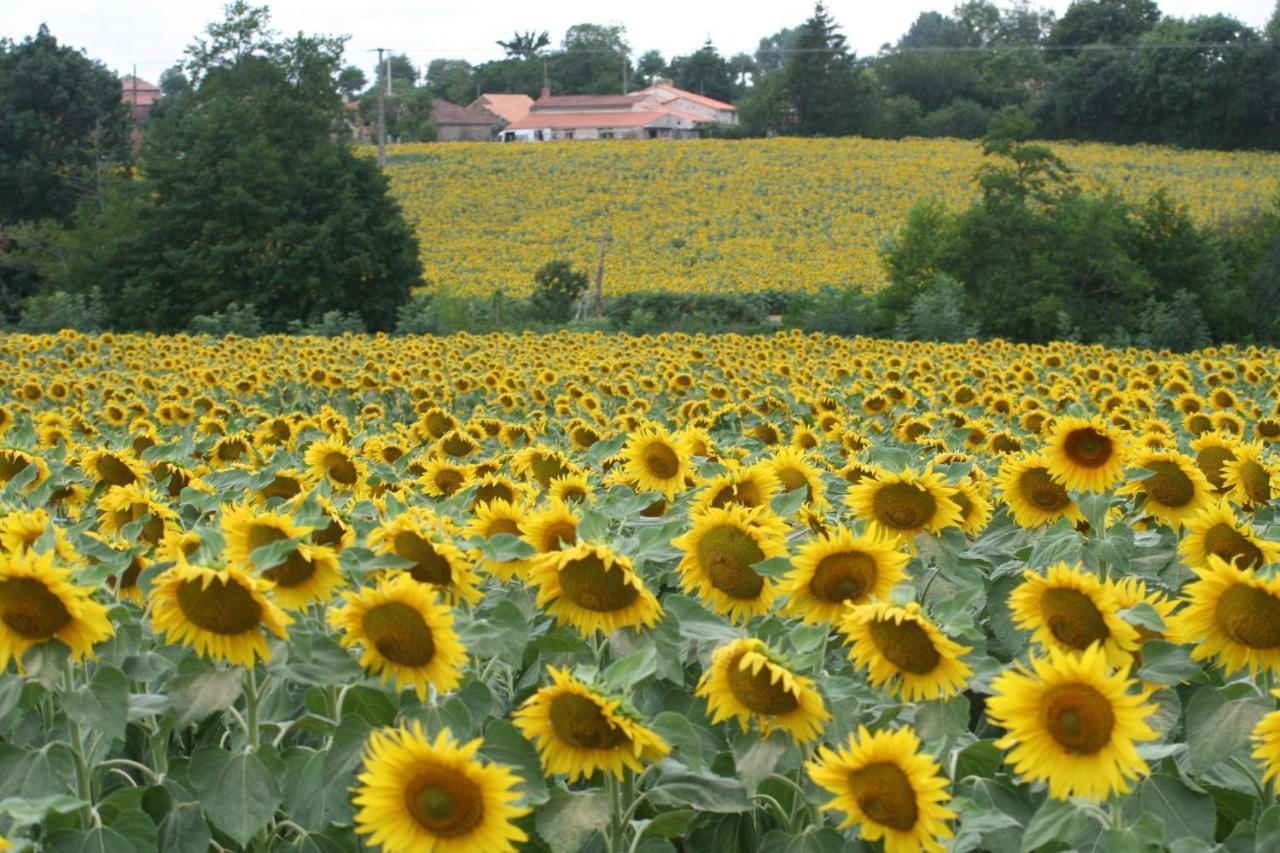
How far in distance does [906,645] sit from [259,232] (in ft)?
80.9

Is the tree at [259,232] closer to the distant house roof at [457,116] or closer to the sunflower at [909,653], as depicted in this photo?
the sunflower at [909,653]

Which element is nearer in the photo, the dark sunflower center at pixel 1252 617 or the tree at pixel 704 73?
the dark sunflower center at pixel 1252 617

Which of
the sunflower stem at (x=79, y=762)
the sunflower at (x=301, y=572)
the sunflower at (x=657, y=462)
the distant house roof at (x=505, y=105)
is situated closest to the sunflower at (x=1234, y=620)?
the sunflower at (x=301, y=572)

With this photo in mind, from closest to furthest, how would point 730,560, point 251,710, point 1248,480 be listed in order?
point 251,710, point 730,560, point 1248,480

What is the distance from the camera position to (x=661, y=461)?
10.4 ft

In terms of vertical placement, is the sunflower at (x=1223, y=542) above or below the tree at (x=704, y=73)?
below

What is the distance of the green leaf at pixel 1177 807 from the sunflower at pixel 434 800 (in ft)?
2.60

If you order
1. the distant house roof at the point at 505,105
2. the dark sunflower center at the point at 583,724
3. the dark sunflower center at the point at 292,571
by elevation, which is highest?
the distant house roof at the point at 505,105

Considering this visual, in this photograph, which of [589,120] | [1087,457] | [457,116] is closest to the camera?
[1087,457]

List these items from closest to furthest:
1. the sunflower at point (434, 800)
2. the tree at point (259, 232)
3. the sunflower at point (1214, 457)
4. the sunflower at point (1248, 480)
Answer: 1. the sunflower at point (434, 800)
2. the sunflower at point (1248, 480)
3. the sunflower at point (1214, 457)
4. the tree at point (259, 232)

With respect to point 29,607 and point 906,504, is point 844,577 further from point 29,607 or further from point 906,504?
point 29,607

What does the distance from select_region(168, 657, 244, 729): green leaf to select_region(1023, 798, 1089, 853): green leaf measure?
2.98ft

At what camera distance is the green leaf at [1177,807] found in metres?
1.67

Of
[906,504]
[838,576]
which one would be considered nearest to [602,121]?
[906,504]
